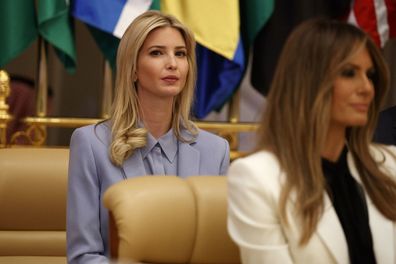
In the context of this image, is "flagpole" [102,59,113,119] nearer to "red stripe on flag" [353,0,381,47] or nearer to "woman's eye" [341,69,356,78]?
"red stripe on flag" [353,0,381,47]

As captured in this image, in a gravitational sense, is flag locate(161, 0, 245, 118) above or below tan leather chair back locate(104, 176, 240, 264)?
above

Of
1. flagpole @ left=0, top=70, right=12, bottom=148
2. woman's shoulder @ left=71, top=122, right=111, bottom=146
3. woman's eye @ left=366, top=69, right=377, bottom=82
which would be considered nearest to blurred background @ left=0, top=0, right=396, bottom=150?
flagpole @ left=0, top=70, right=12, bottom=148

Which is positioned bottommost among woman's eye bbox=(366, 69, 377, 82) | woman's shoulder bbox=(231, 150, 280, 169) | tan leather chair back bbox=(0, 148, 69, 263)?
tan leather chair back bbox=(0, 148, 69, 263)

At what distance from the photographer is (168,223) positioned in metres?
2.29

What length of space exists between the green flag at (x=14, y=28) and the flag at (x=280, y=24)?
1296 millimetres

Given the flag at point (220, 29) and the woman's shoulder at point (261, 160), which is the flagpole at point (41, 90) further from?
the woman's shoulder at point (261, 160)

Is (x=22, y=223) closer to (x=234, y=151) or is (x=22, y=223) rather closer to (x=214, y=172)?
(x=214, y=172)

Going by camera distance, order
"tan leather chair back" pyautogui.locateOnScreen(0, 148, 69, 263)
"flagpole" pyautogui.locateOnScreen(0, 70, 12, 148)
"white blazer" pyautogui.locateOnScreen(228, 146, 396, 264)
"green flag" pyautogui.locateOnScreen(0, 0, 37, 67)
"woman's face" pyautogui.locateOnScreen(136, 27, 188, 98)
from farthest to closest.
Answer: "green flag" pyautogui.locateOnScreen(0, 0, 37, 67) → "flagpole" pyautogui.locateOnScreen(0, 70, 12, 148) → "tan leather chair back" pyautogui.locateOnScreen(0, 148, 69, 263) → "woman's face" pyautogui.locateOnScreen(136, 27, 188, 98) → "white blazer" pyautogui.locateOnScreen(228, 146, 396, 264)

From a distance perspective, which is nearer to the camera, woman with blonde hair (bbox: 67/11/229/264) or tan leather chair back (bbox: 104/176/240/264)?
tan leather chair back (bbox: 104/176/240/264)

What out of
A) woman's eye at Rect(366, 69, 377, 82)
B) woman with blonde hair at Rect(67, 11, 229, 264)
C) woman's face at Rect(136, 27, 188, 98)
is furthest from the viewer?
woman's face at Rect(136, 27, 188, 98)

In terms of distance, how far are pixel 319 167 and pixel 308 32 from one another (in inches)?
13.0

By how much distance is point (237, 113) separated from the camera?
525 cm

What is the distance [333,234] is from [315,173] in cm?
15

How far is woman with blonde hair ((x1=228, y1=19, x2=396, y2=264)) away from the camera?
6.93 ft
